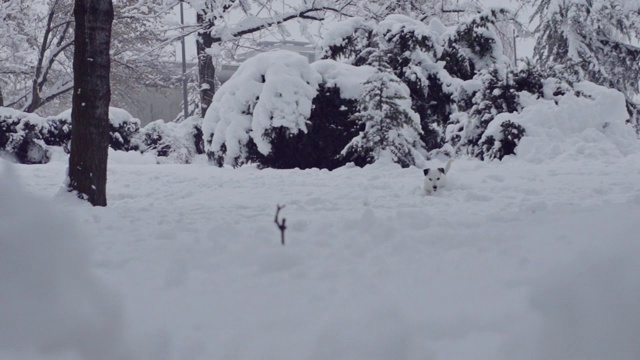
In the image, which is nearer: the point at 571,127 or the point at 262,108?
the point at 262,108

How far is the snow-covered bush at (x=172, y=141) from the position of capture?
1393 centimetres

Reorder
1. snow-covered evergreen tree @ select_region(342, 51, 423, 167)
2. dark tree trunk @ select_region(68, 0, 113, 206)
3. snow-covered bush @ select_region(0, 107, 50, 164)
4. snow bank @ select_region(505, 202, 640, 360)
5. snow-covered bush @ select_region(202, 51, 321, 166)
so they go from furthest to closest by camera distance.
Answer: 1. snow-covered bush @ select_region(0, 107, 50, 164)
2. snow-covered bush @ select_region(202, 51, 321, 166)
3. snow-covered evergreen tree @ select_region(342, 51, 423, 167)
4. dark tree trunk @ select_region(68, 0, 113, 206)
5. snow bank @ select_region(505, 202, 640, 360)

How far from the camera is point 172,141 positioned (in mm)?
13953

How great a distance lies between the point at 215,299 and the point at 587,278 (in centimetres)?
155

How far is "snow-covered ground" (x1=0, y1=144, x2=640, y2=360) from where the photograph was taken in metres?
2.29

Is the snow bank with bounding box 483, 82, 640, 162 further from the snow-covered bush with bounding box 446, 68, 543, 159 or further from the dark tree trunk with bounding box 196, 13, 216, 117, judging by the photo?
the dark tree trunk with bounding box 196, 13, 216, 117

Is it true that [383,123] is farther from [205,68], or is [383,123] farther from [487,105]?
[205,68]

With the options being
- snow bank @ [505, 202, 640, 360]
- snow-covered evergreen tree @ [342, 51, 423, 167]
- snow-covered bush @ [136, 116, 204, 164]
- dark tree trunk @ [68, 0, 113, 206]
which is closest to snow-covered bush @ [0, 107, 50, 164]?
snow-covered bush @ [136, 116, 204, 164]

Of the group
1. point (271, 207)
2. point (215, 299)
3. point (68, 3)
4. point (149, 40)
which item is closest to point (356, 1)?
point (149, 40)

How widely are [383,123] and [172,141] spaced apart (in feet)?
21.2

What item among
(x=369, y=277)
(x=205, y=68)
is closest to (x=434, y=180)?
(x=369, y=277)

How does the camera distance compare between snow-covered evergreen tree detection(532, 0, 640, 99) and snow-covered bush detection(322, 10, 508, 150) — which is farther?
snow-covered evergreen tree detection(532, 0, 640, 99)

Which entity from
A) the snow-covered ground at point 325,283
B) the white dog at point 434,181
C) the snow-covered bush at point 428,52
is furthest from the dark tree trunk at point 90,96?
the snow-covered bush at point 428,52

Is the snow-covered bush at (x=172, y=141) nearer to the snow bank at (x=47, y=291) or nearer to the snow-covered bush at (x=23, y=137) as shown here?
the snow-covered bush at (x=23, y=137)
